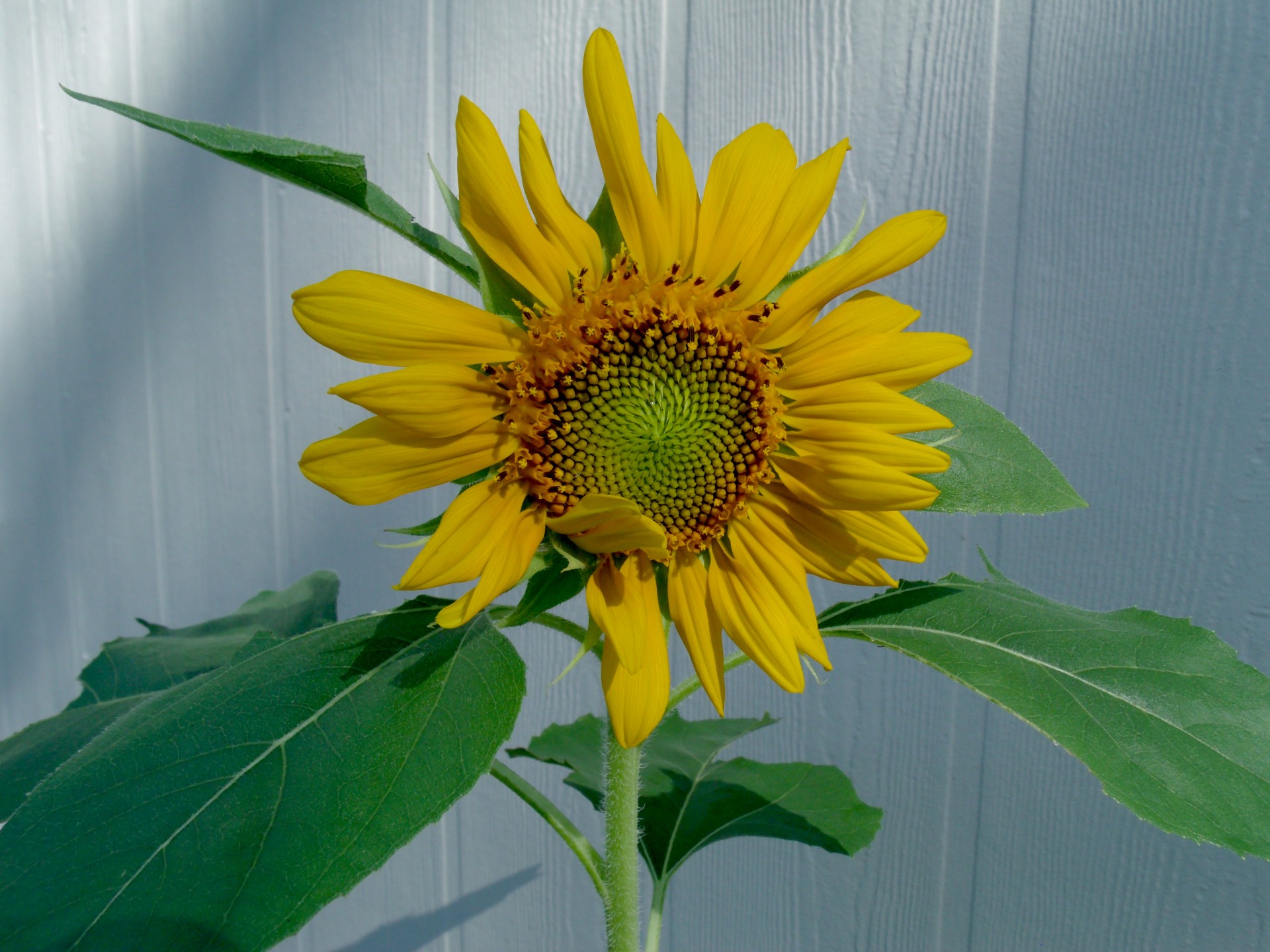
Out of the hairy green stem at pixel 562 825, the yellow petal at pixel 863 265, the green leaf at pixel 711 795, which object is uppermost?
the yellow petal at pixel 863 265

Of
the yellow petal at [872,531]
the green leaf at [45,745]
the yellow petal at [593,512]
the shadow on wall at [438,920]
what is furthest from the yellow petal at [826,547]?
the shadow on wall at [438,920]

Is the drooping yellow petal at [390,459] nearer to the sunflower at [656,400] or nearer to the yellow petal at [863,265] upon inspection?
the sunflower at [656,400]

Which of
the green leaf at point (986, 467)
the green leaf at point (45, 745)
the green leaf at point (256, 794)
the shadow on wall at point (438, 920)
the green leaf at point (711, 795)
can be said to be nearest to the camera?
the green leaf at point (256, 794)

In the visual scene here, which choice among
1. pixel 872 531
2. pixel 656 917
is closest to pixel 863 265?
pixel 872 531

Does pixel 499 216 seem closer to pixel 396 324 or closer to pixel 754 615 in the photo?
pixel 396 324

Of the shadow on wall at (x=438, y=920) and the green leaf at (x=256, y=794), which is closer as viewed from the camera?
the green leaf at (x=256, y=794)

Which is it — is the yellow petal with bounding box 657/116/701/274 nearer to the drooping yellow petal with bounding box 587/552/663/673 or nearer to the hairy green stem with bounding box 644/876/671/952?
the drooping yellow petal with bounding box 587/552/663/673
